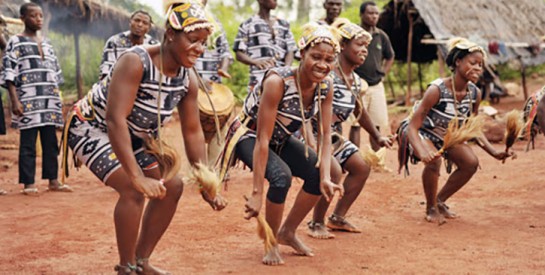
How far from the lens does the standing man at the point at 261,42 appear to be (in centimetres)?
779

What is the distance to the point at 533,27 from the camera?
52.1 feet

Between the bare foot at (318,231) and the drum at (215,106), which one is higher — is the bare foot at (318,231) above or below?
below

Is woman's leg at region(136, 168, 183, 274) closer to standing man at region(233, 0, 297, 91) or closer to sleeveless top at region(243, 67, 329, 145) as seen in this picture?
sleeveless top at region(243, 67, 329, 145)

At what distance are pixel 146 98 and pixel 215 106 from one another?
341 centimetres

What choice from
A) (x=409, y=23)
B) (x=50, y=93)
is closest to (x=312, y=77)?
(x=50, y=93)

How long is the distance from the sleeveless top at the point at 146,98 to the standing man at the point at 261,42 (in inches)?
156

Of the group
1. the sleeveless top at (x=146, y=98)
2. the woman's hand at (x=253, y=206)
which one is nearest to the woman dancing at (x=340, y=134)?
the woman's hand at (x=253, y=206)

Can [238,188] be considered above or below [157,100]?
below

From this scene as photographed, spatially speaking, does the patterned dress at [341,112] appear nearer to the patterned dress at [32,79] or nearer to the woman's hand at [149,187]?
the woman's hand at [149,187]

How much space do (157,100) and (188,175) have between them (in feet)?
1.50

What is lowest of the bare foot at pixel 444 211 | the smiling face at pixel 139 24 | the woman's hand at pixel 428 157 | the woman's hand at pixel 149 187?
the bare foot at pixel 444 211

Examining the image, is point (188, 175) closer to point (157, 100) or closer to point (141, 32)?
point (157, 100)

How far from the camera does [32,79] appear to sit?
23.1 feet

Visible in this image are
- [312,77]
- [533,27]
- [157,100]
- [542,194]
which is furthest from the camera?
[533,27]
